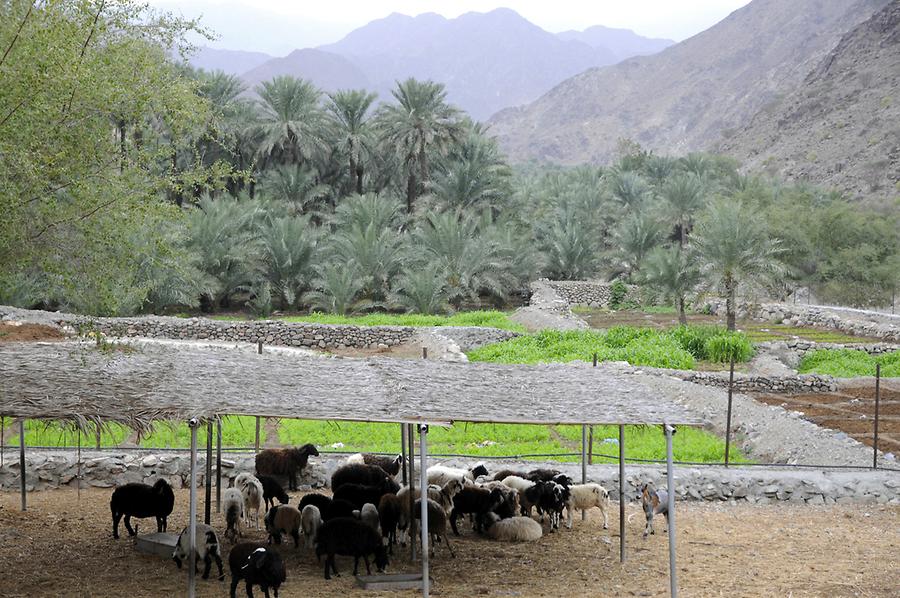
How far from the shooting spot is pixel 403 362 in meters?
11.4

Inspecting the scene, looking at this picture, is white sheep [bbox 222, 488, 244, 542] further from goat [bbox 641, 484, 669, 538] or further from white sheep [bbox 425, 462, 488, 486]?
goat [bbox 641, 484, 669, 538]

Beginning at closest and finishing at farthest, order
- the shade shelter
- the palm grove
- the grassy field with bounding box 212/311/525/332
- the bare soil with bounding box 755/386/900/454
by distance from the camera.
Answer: the shade shelter < the palm grove < the bare soil with bounding box 755/386/900/454 < the grassy field with bounding box 212/311/525/332

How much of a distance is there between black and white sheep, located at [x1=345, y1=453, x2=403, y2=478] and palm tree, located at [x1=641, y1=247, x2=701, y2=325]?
78.2 feet

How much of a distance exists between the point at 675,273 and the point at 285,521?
27396 mm

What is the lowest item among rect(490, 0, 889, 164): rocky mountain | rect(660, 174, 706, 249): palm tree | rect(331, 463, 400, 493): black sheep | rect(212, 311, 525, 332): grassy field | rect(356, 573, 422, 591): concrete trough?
rect(356, 573, 422, 591): concrete trough

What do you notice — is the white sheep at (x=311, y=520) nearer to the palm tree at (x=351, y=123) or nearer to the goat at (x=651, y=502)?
the goat at (x=651, y=502)

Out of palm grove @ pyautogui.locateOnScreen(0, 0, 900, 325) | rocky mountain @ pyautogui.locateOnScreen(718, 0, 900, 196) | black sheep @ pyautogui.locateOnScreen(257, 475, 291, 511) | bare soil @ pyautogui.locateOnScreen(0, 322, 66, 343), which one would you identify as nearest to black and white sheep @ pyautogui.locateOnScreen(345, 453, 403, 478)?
black sheep @ pyautogui.locateOnScreen(257, 475, 291, 511)

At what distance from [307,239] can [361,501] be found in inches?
1110

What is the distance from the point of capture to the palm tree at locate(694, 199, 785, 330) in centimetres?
3281

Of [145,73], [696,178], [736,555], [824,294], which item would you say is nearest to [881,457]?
[736,555]

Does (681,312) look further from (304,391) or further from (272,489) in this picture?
(304,391)

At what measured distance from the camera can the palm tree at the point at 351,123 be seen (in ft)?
163

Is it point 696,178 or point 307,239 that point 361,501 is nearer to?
point 307,239

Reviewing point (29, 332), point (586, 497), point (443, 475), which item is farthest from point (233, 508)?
point (29, 332)
